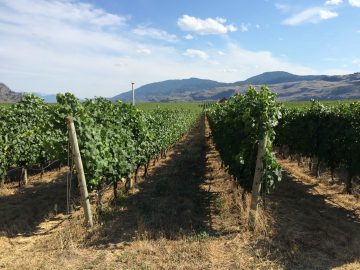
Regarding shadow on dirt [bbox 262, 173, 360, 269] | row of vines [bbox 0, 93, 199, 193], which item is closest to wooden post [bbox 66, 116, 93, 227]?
row of vines [bbox 0, 93, 199, 193]

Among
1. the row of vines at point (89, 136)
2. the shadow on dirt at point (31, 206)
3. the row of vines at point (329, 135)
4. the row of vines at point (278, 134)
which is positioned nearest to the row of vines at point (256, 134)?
the row of vines at point (278, 134)

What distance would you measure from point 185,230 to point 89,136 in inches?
141

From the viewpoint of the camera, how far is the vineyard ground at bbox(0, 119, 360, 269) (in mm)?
7344

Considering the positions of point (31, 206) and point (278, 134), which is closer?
point (31, 206)

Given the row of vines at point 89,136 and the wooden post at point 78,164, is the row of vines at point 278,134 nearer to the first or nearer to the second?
the row of vines at point 89,136

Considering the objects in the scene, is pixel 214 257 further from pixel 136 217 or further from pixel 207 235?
pixel 136 217

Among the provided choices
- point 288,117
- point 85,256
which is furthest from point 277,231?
point 288,117

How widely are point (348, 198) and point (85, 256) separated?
8.95 meters

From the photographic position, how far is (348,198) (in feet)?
39.4

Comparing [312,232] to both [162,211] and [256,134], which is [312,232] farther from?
[162,211]

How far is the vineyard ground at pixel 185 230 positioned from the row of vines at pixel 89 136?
129 centimetres

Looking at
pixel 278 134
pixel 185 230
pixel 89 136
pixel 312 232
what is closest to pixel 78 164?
pixel 89 136

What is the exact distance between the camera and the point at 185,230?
8.87 meters

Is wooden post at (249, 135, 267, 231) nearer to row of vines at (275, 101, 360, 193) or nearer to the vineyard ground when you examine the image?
the vineyard ground
